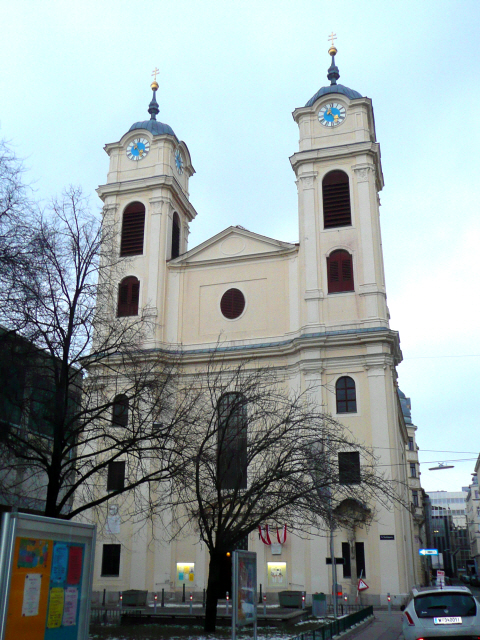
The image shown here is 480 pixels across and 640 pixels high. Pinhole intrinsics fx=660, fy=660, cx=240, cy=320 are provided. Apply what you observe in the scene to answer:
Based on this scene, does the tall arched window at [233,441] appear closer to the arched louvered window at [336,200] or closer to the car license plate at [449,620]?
the car license plate at [449,620]

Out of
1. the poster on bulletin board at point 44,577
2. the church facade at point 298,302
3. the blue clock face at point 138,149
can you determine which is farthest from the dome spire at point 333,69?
the poster on bulletin board at point 44,577

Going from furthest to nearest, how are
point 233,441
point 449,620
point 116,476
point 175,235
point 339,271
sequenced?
point 175,235 → point 339,271 → point 116,476 → point 233,441 → point 449,620

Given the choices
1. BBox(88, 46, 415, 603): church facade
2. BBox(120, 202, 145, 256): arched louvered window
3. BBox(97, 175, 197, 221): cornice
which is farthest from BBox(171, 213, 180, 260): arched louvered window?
BBox(120, 202, 145, 256): arched louvered window

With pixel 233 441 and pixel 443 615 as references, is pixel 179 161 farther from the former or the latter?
pixel 443 615

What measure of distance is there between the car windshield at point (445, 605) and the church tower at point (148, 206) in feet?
82.8

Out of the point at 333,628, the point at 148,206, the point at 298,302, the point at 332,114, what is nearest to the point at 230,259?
the point at 298,302

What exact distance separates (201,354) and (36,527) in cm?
2812

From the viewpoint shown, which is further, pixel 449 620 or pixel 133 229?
pixel 133 229

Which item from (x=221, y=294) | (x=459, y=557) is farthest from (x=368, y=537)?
(x=459, y=557)

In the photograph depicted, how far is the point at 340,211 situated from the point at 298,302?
224 inches

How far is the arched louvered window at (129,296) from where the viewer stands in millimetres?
37750

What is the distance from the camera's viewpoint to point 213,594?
17.9 meters

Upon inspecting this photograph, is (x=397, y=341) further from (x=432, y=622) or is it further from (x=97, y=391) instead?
(x=432, y=622)

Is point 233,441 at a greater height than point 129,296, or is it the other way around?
point 129,296
